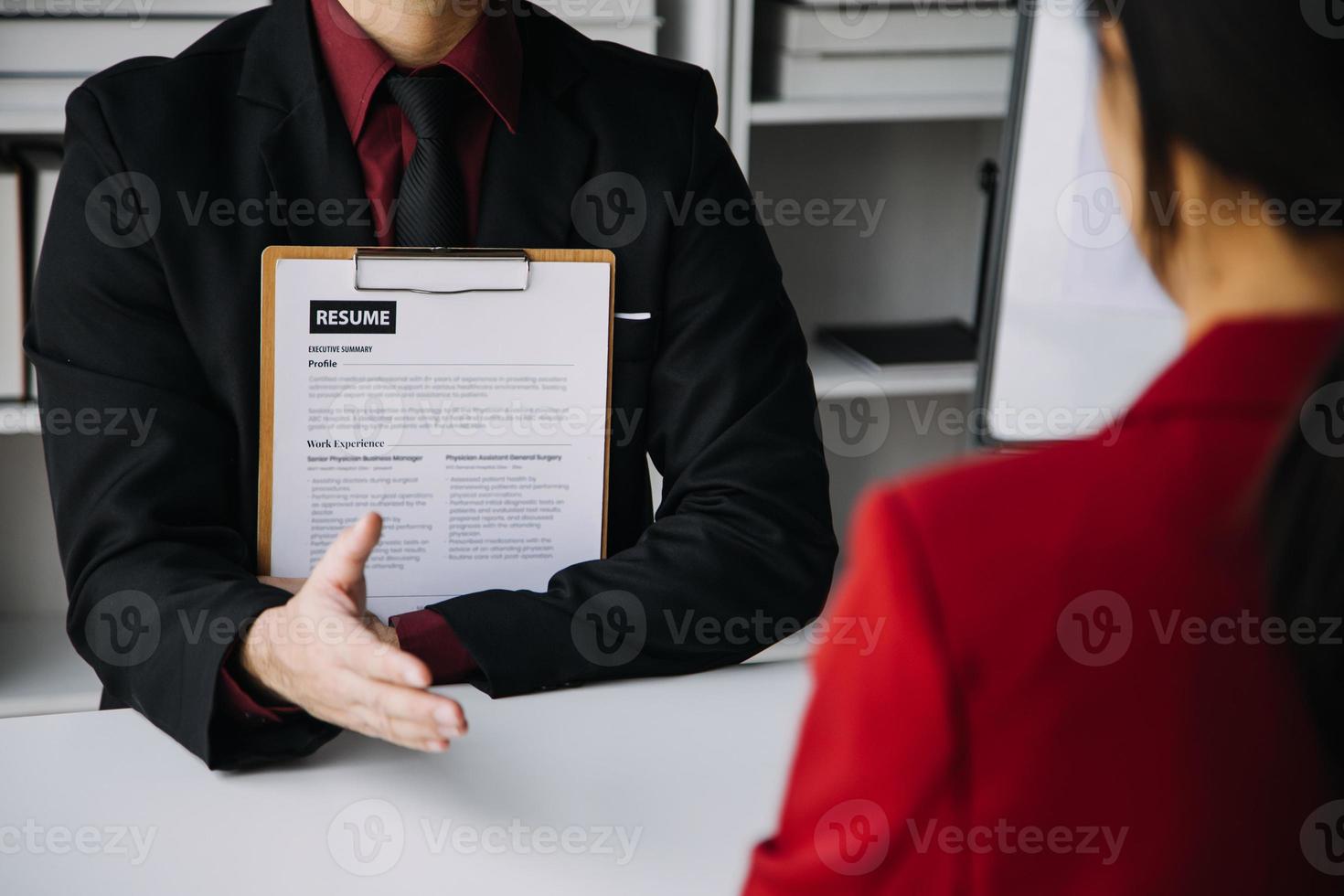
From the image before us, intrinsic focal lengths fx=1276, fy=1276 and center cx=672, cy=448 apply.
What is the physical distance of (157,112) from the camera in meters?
1.17

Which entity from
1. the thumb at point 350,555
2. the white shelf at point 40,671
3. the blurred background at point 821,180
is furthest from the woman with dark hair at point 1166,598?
the white shelf at point 40,671

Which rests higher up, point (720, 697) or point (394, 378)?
point (394, 378)

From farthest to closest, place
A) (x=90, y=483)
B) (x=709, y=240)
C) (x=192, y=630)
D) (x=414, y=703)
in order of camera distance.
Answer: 1. (x=709, y=240)
2. (x=90, y=483)
3. (x=192, y=630)
4. (x=414, y=703)

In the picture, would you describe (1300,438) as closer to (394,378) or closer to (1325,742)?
(1325,742)

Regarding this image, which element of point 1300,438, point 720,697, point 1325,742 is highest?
point 1300,438

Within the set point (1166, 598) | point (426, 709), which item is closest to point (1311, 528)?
point (1166, 598)

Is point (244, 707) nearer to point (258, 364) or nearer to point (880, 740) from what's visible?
point (258, 364)

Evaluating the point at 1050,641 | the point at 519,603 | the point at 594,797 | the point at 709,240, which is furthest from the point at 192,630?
the point at 1050,641

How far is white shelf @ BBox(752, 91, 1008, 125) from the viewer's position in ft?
6.20

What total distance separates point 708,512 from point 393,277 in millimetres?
350

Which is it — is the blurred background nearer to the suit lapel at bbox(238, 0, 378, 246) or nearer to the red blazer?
the suit lapel at bbox(238, 0, 378, 246)

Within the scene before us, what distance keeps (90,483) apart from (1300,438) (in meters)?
0.99

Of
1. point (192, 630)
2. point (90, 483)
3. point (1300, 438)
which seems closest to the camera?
point (1300, 438)

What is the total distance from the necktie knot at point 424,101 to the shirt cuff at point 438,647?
0.46 metres
